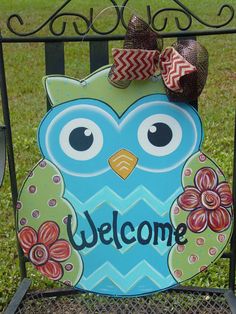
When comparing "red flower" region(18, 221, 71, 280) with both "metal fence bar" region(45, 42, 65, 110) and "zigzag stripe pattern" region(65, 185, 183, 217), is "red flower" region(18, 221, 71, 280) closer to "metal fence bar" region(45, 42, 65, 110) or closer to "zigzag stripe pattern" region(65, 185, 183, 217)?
"zigzag stripe pattern" region(65, 185, 183, 217)

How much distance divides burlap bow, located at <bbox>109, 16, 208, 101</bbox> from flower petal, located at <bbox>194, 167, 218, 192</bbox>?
187mm

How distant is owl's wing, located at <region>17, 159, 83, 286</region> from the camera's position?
60.8 inches

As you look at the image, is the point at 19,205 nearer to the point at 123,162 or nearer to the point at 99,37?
the point at 123,162

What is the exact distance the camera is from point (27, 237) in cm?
156

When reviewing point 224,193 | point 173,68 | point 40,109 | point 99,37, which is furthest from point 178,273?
point 40,109

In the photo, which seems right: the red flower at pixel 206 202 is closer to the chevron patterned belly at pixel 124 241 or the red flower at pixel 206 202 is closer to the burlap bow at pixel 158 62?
the chevron patterned belly at pixel 124 241

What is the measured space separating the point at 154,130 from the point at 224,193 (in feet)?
0.75

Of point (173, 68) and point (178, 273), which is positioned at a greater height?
point (173, 68)

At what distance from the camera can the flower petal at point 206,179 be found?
1.53 m

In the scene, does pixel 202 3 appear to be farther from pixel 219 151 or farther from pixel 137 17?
pixel 137 17

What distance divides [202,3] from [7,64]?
2700mm

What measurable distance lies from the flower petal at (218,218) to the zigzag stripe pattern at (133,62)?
38 cm

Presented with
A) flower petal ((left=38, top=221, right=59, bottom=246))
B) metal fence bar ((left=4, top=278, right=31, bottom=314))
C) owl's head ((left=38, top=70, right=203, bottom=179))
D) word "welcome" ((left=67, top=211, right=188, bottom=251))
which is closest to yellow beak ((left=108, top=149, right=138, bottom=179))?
owl's head ((left=38, top=70, right=203, bottom=179))

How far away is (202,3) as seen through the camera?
6.64 m
